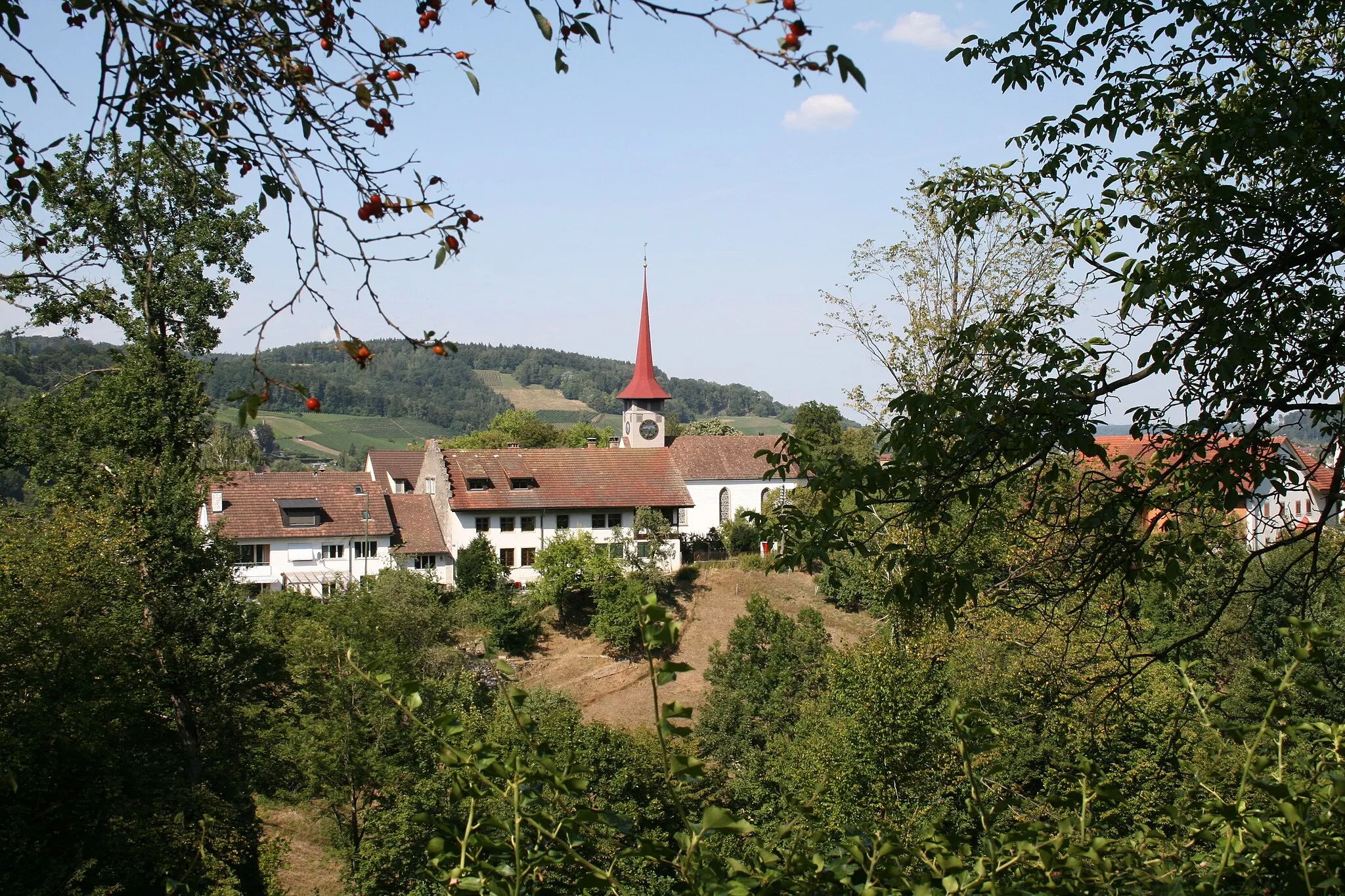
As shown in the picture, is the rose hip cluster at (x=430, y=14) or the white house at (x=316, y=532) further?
the white house at (x=316, y=532)

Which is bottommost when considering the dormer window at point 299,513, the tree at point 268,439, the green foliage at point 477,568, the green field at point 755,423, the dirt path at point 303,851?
the dirt path at point 303,851

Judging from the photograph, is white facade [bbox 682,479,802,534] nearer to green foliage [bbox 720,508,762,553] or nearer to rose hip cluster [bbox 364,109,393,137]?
green foliage [bbox 720,508,762,553]

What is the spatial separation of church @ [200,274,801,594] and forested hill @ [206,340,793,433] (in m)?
72.8

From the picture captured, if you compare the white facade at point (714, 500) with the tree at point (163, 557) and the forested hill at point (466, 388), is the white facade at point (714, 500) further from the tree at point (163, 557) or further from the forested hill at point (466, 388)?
the forested hill at point (466, 388)

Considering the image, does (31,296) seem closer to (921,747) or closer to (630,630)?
(921,747)

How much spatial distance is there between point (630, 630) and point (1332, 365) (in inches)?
1185

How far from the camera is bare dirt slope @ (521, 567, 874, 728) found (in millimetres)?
29906

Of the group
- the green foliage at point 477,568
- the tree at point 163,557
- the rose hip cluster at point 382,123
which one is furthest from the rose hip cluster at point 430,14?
the green foliage at point 477,568

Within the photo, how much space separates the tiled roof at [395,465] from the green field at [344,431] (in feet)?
171

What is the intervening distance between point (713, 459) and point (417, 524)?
14.7m

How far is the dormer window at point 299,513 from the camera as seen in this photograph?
37.3 meters

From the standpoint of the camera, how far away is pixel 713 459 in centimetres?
4781

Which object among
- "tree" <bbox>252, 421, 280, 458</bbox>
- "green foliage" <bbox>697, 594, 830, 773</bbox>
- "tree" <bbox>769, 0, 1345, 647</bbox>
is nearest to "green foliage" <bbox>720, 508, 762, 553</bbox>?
"green foliage" <bbox>697, 594, 830, 773</bbox>

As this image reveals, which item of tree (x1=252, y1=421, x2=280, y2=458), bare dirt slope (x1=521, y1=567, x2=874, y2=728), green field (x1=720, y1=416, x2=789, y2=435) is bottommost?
bare dirt slope (x1=521, y1=567, x2=874, y2=728)
